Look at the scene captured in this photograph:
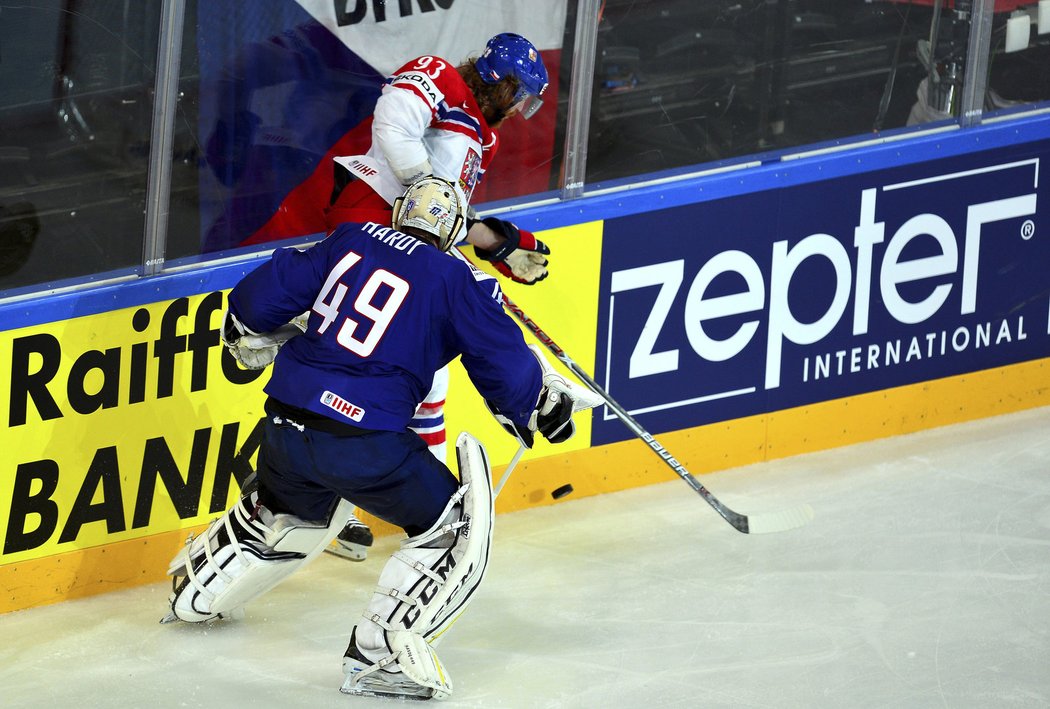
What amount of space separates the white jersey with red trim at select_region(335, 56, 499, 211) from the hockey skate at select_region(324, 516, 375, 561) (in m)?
0.89

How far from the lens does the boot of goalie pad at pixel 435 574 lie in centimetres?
354

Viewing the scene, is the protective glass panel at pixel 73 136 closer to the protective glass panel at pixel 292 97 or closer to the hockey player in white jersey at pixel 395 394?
the protective glass panel at pixel 292 97

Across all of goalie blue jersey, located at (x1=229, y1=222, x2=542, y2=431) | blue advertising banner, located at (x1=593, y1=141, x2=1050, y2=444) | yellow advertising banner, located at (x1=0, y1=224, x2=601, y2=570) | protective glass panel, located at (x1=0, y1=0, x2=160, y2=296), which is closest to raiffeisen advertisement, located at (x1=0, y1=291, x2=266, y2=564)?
yellow advertising banner, located at (x1=0, y1=224, x2=601, y2=570)

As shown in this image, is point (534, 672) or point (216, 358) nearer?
point (534, 672)

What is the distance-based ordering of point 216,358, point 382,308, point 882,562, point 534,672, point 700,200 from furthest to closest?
point 700,200
point 882,562
point 216,358
point 534,672
point 382,308

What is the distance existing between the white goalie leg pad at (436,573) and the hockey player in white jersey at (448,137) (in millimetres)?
575

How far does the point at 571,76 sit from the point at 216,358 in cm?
127

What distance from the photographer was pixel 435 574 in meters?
3.54

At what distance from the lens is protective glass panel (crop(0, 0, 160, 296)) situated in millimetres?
3879

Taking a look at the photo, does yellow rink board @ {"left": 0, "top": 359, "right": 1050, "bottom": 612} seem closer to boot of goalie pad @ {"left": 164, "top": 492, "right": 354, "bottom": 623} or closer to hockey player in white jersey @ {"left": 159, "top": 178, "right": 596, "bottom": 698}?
boot of goalie pad @ {"left": 164, "top": 492, "right": 354, "bottom": 623}

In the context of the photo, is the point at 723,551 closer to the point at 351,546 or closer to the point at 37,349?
the point at 351,546

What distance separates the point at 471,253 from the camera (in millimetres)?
4480

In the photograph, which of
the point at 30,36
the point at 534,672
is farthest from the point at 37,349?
the point at 534,672

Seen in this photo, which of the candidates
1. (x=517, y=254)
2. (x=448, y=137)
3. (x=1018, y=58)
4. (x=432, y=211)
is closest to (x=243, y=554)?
(x=432, y=211)
